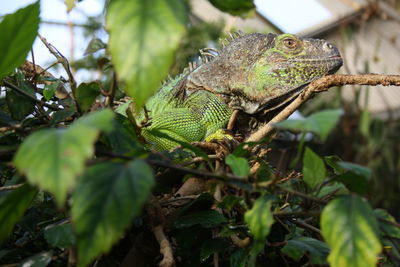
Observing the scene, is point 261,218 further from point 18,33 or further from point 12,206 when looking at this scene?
point 18,33

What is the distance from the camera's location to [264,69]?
2.28 m

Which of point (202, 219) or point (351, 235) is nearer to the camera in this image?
point (351, 235)

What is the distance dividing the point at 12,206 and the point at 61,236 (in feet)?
0.56

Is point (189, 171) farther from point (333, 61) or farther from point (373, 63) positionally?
point (373, 63)

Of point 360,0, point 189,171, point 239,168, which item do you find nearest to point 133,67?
point 189,171

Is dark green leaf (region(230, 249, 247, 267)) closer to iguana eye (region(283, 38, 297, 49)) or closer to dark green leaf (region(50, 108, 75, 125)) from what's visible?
dark green leaf (region(50, 108, 75, 125))

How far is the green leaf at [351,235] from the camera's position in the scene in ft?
2.18

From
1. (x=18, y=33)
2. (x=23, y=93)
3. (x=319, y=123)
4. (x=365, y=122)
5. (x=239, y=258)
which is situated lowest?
(x=365, y=122)

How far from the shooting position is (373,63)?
283 inches

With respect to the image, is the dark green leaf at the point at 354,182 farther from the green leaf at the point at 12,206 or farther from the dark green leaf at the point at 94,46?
the dark green leaf at the point at 94,46

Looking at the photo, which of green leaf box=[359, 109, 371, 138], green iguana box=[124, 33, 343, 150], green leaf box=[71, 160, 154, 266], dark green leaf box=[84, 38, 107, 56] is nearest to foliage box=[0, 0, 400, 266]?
green leaf box=[71, 160, 154, 266]

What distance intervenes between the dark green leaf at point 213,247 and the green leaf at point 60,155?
54 cm

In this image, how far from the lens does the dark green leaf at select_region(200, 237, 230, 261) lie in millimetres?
1008

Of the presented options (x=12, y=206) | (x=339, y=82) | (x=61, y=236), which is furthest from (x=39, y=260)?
(x=339, y=82)
